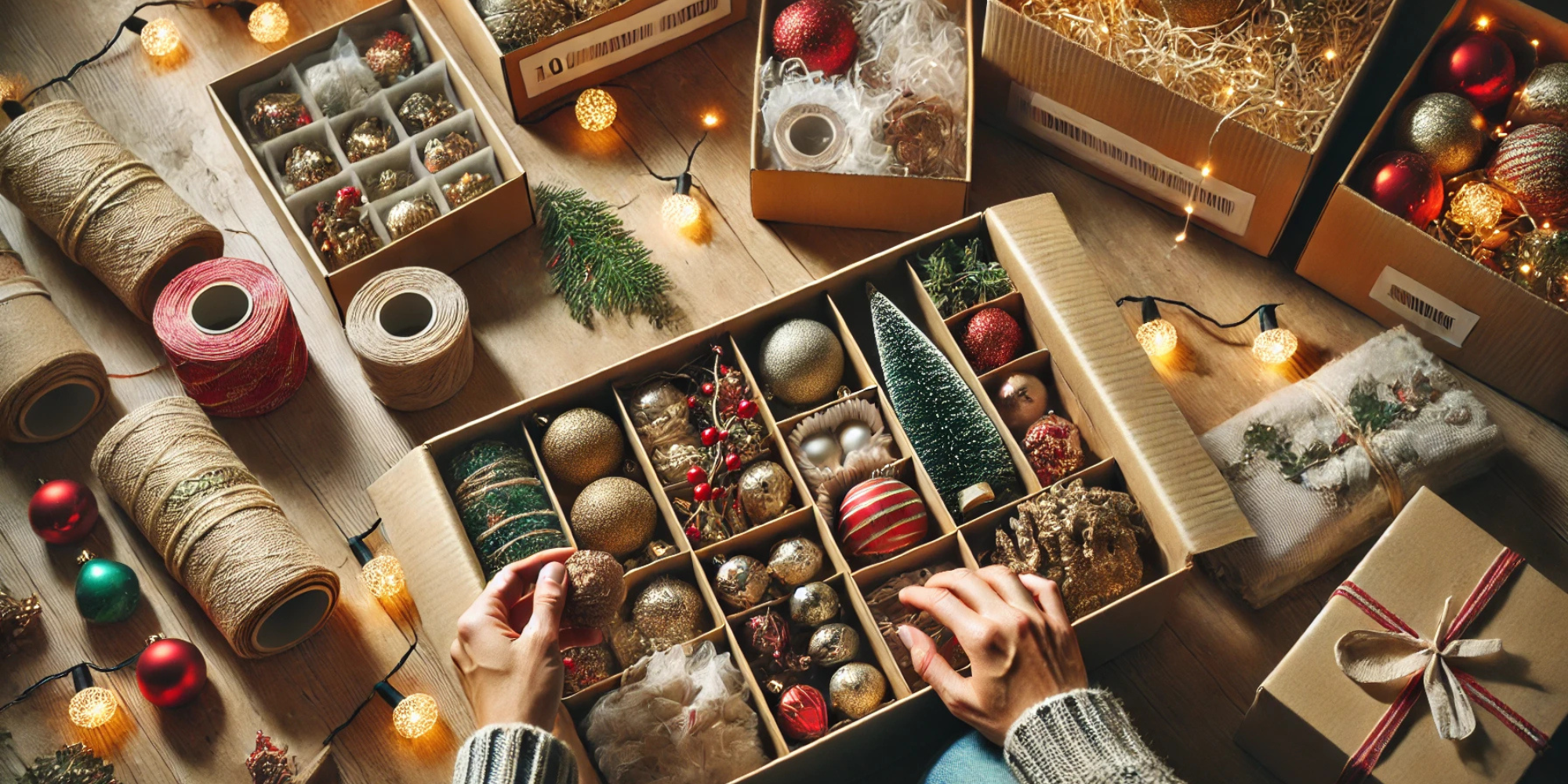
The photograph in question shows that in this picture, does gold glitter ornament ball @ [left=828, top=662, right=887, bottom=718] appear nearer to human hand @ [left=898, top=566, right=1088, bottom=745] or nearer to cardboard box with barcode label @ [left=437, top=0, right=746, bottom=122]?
human hand @ [left=898, top=566, right=1088, bottom=745]

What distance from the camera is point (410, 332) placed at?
1.96m

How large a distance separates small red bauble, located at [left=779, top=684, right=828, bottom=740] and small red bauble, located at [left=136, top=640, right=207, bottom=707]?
86 cm

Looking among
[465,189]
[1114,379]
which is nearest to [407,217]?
[465,189]

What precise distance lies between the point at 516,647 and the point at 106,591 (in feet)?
2.49

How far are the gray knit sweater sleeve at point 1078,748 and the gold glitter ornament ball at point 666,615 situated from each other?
1.52 ft

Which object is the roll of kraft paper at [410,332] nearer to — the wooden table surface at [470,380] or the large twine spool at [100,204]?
the wooden table surface at [470,380]

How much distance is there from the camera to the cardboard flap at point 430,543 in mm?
1640

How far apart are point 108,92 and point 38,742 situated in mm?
1192

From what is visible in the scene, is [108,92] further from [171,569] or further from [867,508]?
[867,508]

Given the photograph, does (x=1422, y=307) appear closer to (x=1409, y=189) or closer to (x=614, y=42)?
(x=1409, y=189)

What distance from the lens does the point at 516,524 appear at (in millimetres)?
1699

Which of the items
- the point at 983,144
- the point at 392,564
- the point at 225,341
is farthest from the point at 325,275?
the point at 983,144

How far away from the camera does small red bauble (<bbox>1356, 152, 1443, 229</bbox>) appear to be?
1.86 m

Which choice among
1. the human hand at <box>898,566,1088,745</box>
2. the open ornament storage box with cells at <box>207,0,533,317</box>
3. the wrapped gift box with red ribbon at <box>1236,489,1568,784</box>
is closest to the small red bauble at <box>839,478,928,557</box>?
the human hand at <box>898,566,1088,745</box>
